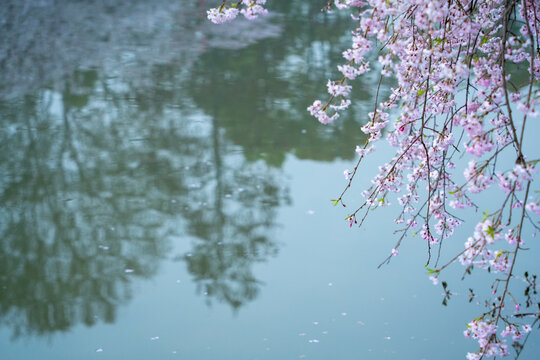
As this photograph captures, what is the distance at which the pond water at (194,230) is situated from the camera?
10.8 feet

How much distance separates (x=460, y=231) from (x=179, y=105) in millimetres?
3616

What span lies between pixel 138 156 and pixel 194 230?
140cm

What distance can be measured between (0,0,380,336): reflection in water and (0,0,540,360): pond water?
0.06 ft

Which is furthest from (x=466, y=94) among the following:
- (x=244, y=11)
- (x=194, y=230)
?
(x=194, y=230)

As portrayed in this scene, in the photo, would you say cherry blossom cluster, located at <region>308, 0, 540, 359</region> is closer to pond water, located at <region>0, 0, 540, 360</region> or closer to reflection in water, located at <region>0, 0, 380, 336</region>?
pond water, located at <region>0, 0, 540, 360</region>

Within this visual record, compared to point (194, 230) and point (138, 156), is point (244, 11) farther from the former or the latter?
point (138, 156)

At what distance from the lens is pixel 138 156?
211 inches

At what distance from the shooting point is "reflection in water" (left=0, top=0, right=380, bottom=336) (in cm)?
376

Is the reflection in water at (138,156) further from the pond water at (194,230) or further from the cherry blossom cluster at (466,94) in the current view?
the cherry blossom cluster at (466,94)

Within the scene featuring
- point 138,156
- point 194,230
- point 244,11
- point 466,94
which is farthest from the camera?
point 138,156

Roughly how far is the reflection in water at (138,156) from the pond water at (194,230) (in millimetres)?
19

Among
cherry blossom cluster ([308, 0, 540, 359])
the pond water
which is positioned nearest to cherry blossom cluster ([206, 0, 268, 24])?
cherry blossom cluster ([308, 0, 540, 359])

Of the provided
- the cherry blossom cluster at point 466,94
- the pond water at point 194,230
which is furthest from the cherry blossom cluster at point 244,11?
the pond water at point 194,230

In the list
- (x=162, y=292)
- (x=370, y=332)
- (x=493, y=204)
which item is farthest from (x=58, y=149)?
(x=493, y=204)
